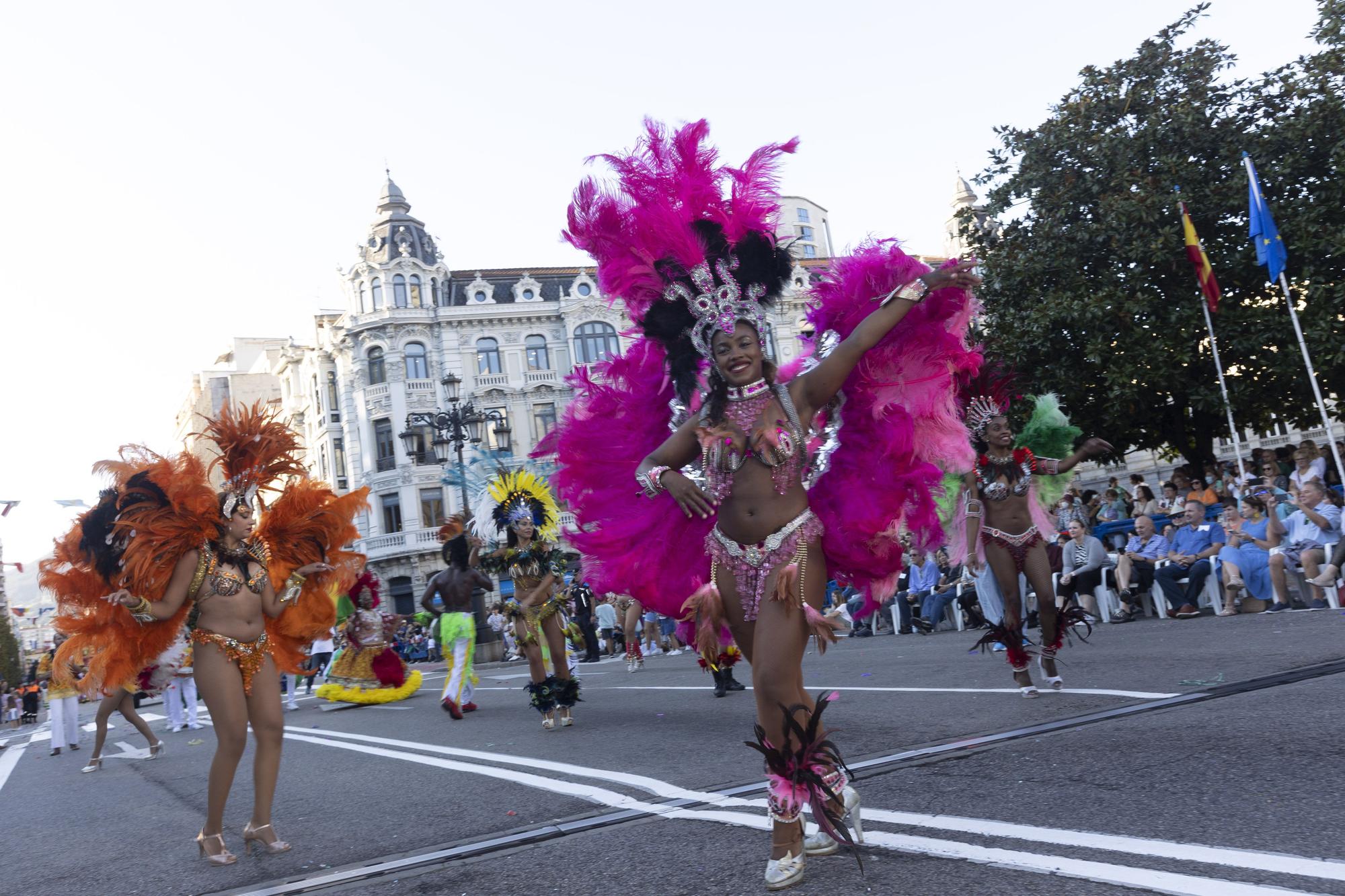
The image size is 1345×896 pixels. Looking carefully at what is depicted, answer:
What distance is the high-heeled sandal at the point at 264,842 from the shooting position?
16.8 ft

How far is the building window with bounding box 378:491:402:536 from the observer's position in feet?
163

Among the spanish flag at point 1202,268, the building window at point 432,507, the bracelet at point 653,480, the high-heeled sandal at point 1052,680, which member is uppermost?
the building window at point 432,507

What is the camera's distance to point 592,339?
52.8m

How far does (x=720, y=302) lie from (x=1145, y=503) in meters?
13.2

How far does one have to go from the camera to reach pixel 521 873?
407 cm

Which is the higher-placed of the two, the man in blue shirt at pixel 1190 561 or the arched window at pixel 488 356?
the arched window at pixel 488 356

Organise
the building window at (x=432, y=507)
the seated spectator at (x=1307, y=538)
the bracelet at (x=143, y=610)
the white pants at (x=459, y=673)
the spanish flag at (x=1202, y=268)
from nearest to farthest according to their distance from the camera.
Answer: the bracelet at (x=143, y=610) → the white pants at (x=459, y=673) → the seated spectator at (x=1307, y=538) → the spanish flag at (x=1202, y=268) → the building window at (x=432, y=507)

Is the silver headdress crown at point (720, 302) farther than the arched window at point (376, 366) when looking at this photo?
No

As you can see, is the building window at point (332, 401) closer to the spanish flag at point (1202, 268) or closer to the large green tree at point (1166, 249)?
the large green tree at point (1166, 249)

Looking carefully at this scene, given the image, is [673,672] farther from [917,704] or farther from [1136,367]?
[1136,367]

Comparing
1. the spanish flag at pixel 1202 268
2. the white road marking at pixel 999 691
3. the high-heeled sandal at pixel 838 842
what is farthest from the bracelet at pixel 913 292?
the spanish flag at pixel 1202 268

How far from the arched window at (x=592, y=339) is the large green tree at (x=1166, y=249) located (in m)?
30.9

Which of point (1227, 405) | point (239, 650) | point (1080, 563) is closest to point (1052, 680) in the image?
point (239, 650)

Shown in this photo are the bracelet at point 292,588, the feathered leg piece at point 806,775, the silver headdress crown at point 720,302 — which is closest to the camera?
the feathered leg piece at point 806,775
